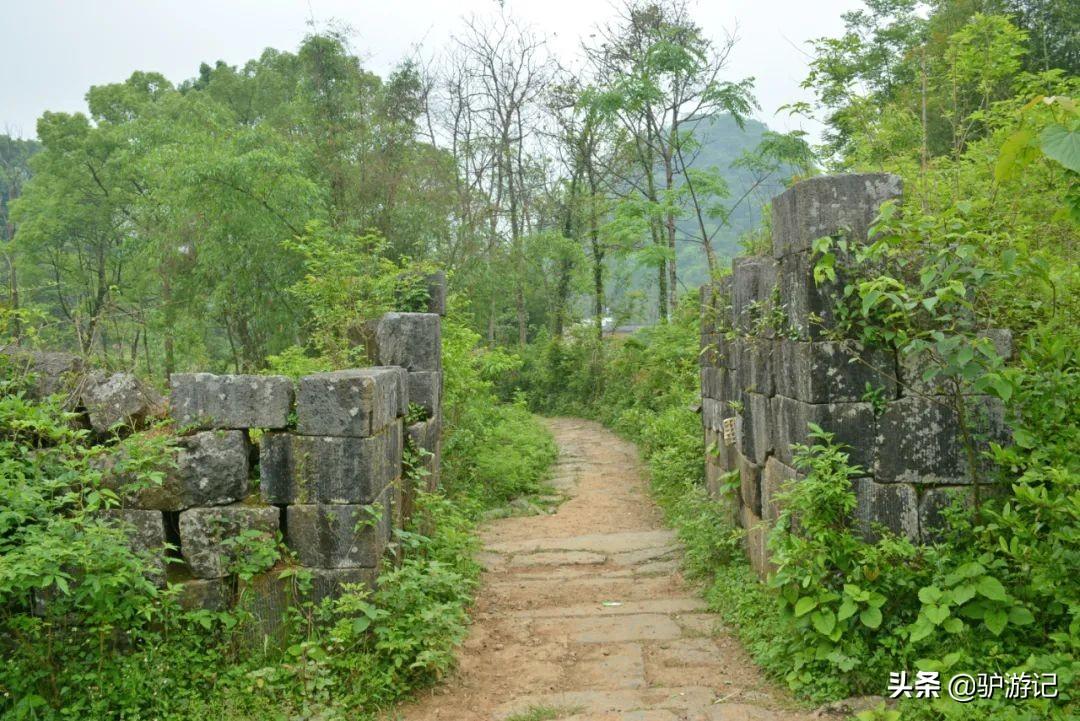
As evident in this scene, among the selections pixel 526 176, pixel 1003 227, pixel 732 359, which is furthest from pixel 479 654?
pixel 526 176

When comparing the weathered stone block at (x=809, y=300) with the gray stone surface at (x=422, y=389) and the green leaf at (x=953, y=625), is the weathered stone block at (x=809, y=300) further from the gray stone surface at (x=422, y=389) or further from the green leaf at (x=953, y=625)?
the gray stone surface at (x=422, y=389)

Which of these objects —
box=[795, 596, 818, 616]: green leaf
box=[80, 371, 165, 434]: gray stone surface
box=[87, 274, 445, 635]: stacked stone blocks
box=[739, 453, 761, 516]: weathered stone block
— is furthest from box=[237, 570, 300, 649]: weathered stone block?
box=[739, 453, 761, 516]: weathered stone block

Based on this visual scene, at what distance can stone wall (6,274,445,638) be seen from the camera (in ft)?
14.9

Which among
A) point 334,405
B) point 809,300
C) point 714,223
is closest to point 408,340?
point 334,405

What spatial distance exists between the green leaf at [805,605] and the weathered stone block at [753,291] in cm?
183

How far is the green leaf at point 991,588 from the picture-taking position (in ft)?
13.1

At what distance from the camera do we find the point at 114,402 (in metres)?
4.76

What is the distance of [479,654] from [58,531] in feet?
8.21

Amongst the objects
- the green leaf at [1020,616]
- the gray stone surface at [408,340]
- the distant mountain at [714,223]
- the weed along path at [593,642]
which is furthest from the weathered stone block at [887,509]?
the gray stone surface at [408,340]

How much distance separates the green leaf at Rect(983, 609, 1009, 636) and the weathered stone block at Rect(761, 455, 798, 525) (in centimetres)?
129

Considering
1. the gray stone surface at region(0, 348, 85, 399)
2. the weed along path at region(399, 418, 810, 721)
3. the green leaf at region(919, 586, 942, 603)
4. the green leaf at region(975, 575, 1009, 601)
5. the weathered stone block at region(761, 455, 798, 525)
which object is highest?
the gray stone surface at region(0, 348, 85, 399)

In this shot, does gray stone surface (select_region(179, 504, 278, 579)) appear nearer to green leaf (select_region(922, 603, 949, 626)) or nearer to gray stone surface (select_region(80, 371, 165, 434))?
gray stone surface (select_region(80, 371, 165, 434))

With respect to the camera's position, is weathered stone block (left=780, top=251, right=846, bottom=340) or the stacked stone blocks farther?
weathered stone block (left=780, top=251, right=846, bottom=340)

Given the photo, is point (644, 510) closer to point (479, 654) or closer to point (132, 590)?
point (479, 654)
